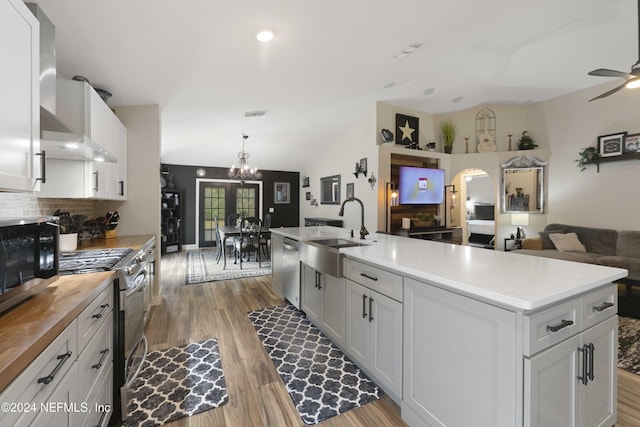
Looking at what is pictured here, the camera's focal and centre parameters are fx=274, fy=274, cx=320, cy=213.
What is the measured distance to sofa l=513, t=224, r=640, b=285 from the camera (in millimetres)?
3802

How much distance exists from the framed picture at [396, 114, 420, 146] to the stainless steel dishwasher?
3.34 metres

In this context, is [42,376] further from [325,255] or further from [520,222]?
[520,222]

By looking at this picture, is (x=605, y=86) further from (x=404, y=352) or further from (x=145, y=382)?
(x=145, y=382)

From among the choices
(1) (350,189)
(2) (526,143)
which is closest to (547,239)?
(2) (526,143)

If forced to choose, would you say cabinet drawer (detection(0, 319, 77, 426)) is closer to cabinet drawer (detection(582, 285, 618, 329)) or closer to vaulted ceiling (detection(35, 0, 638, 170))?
vaulted ceiling (detection(35, 0, 638, 170))

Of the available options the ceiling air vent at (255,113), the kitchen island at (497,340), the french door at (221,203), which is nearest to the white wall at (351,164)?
the french door at (221,203)

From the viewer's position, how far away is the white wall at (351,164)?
17.1 ft

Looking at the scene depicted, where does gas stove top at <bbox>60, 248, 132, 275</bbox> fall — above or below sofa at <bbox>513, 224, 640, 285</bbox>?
above

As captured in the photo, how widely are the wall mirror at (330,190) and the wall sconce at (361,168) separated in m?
0.88

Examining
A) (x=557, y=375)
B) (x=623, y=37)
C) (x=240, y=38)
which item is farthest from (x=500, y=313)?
(x=623, y=37)

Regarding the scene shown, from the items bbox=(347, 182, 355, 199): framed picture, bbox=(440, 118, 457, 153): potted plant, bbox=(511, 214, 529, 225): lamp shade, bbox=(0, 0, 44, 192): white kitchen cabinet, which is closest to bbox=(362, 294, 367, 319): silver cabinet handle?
bbox=(0, 0, 44, 192): white kitchen cabinet

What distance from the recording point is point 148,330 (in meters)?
2.78

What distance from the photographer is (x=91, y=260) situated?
1852mm

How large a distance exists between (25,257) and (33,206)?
150cm
